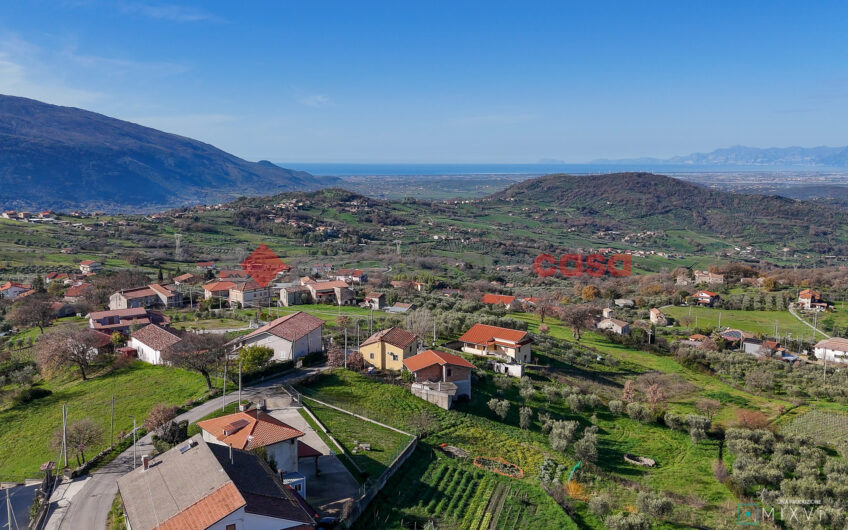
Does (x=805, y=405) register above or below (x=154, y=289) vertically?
below

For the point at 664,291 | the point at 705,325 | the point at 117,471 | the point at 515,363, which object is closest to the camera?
the point at 117,471

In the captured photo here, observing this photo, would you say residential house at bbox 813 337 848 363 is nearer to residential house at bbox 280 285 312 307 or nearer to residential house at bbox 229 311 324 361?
residential house at bbox 229 311 324 361

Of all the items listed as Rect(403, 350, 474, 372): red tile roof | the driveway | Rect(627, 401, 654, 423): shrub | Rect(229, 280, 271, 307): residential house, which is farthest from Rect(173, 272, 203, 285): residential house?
Rect(627, 401, 654, 423): shrub

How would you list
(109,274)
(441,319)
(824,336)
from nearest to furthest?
(441,319), (824,336), (109,274)

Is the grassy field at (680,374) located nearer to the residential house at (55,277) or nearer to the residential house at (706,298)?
the residential house at (706,298)

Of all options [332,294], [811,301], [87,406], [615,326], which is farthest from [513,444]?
[811,301]

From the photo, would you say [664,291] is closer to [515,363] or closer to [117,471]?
[515,363]

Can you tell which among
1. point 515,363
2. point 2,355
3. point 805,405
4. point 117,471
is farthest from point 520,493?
point 2,355
